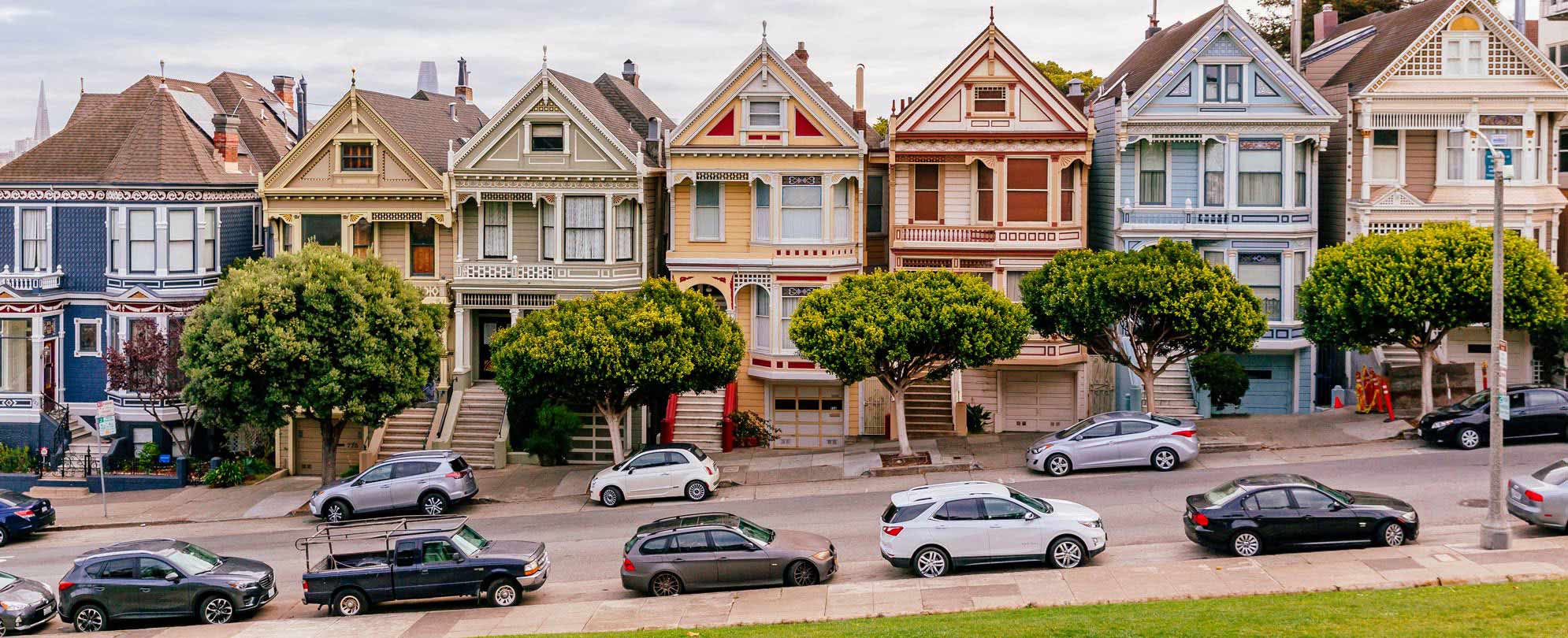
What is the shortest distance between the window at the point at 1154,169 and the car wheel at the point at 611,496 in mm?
17739

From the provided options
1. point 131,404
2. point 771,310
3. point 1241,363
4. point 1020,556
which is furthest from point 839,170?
point 131,404

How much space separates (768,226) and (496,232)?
8.28 meters

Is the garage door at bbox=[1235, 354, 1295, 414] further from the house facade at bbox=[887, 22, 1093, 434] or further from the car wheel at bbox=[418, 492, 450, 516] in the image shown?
the car wheel at bbox=[418, 492, 450, 516]

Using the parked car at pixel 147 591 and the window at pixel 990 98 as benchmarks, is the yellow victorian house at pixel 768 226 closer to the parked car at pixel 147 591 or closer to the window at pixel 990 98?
the window at pixel 990 98

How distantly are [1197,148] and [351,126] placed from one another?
24600 mm

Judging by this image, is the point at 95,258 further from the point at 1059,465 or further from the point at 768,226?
the point at 1059,465

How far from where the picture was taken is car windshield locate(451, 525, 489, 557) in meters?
26.5

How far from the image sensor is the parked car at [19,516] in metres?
34.9

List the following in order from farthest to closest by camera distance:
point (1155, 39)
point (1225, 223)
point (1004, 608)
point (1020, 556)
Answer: point (1155, 39) → point (1225, 223) → point (1020, 556) → point (1004, 608)

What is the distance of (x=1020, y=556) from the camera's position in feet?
84.1

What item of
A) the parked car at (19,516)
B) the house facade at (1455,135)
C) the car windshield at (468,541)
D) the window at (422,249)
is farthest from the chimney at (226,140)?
the house facade at (1455,135)

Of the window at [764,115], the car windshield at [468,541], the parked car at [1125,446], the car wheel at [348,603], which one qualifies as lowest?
the car wheel at [348,603]

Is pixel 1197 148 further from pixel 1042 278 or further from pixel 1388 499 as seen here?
pixel 1388 499

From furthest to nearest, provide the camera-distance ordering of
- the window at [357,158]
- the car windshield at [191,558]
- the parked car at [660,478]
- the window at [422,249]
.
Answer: the window at [422,249] < the window at [357,158] < the parked car at [660,478] < the car windshield at [191,558]
